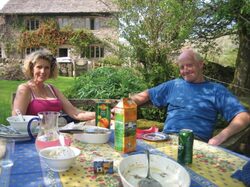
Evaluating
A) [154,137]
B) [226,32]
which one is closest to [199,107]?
[154,137]

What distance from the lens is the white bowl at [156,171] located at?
4.77 feet

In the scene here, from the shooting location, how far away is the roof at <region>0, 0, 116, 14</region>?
25844 mm

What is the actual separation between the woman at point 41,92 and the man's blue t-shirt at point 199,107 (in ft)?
2.74

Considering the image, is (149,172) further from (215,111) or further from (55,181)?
(215,111)

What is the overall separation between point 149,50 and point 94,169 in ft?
17.2

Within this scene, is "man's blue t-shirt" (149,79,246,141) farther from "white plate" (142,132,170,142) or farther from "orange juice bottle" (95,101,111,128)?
"orange juice bottle" (95,101,111,128)

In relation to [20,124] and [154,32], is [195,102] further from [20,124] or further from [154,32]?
[154,32]

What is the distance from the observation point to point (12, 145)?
6.44 feet

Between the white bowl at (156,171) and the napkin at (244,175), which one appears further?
the napkin at (244,175)

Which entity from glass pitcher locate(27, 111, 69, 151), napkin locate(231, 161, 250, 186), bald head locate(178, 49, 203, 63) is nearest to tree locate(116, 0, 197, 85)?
bald head locate(178, 49, 203, 63)

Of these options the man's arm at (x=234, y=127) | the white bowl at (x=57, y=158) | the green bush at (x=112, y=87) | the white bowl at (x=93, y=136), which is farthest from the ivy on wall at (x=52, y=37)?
the white bowl at (x=57, y=158)

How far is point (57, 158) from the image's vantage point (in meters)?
1.57

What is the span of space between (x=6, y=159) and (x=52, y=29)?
81.2 feet

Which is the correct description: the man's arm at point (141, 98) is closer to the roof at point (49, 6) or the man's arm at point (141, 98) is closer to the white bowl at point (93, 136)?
the white bowl at point (93, 136)
